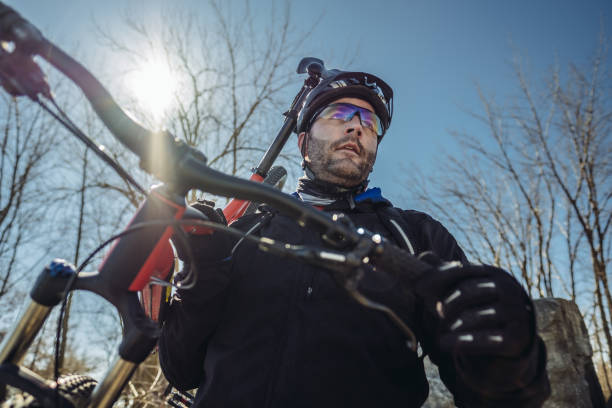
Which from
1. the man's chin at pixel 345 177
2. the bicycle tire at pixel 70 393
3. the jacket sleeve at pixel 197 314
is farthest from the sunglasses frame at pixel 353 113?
the bicycle tire at pixel 70 393

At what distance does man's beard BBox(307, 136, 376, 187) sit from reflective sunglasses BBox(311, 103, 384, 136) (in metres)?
0.24

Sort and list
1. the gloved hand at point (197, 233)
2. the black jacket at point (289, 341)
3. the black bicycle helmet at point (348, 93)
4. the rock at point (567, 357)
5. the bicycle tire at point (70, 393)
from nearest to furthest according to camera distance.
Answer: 1. the bicycle tire at point (70, 393)
2. the gloved hand at point (197, 233)
3. the black jacket at point (289, 341)
4. the black bicycle helmet at point (348, 93)
5. the rock at point (567, 357)

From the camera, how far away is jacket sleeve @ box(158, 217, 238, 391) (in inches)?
66.7

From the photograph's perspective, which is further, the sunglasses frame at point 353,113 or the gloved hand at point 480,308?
the sunglasses frame at point 353,113

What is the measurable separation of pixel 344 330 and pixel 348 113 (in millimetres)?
1848

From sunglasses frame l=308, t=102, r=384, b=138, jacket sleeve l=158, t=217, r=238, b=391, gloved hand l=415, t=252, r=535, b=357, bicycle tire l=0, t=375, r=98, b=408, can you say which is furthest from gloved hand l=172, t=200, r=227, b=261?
sunglasses frame l=308, t=102, r=384, b=138

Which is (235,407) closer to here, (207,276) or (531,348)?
(207,276)

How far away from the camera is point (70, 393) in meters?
1.13

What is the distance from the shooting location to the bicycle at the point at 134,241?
1129 millimetres

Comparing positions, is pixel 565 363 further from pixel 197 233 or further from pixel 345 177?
pixel 197 233

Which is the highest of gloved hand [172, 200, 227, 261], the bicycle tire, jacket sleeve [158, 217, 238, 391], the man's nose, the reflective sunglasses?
the reflective sunglasses

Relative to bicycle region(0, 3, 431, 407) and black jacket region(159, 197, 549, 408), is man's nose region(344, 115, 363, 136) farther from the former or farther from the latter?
bicycle region(0, 3, 431, 407)

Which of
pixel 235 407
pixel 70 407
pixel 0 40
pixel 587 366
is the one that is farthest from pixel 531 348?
pixel 587 366

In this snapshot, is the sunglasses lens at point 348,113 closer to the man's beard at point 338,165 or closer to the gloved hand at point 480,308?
the man's beard at point 338,165
